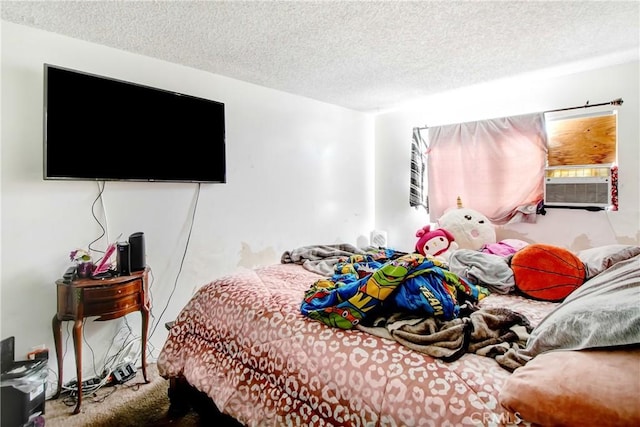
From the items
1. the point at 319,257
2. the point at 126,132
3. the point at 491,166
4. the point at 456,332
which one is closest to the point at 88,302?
the point at 126,132

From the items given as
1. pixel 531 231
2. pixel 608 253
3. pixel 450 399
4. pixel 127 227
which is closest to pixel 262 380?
pixel 450 399

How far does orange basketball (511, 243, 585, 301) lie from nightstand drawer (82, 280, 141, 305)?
7.43ft

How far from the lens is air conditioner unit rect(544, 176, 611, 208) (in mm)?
2668

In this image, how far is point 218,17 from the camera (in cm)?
191

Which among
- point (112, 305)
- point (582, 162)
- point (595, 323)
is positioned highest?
point (582, 162)

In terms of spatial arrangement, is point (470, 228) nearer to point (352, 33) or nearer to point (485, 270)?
point (485, 270)

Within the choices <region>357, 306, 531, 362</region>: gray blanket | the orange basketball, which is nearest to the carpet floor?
<region>357, 306, 531, 362</region>: gray blanket

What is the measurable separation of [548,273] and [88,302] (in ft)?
8.31

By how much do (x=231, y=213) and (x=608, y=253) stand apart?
2628 mm

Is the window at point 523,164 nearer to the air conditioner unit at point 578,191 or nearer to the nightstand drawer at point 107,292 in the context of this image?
the air conditioner unit at point 578,191

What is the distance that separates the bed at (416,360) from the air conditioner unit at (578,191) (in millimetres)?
1198

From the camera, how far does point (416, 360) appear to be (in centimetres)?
105

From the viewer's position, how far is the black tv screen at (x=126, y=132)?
6.53 feet

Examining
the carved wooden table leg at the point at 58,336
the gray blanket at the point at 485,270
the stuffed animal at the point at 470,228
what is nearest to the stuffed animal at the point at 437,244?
the stuffed animal at the point at 470,228
